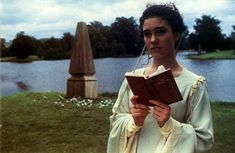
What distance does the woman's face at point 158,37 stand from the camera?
1.90 m

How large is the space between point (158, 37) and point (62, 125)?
4.18 m

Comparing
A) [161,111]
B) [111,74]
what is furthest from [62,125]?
[161,111]

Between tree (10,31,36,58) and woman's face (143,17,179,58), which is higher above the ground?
→ woman's face (143,17,179,58)

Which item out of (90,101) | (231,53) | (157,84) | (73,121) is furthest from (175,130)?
(90,101)

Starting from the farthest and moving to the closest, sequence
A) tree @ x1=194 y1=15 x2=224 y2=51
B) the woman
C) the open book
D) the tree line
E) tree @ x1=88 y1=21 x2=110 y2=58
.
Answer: tree @ x1=88 y1=21 x2=110 y2=58 → the tree line → tree @ x1=194 y1=15 x2=224 y2=51 → the woman → the open book

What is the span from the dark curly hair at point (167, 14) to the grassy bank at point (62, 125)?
3.15 metres

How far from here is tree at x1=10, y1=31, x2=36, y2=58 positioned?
592cm

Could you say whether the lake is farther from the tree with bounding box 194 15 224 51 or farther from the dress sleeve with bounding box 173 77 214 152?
the dress sleeve with bounding box 173 77 214 152

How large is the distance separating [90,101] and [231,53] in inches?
100

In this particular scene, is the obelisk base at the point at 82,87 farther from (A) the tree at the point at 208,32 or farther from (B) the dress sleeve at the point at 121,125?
(B) the dress sleeve at the point at 121,125

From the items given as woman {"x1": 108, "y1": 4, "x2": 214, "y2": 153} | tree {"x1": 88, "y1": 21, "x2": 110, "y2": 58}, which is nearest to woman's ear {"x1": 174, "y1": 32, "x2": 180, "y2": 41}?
woman {"x1": 108, "y1": 4, "x2": 214, "y2": 153}

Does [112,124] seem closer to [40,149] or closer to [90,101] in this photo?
[40,149]

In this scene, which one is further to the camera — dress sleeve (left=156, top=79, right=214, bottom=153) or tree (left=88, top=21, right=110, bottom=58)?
tree (left=88, top=21, right=110, bottom=58)

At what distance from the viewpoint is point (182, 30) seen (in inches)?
78.4
